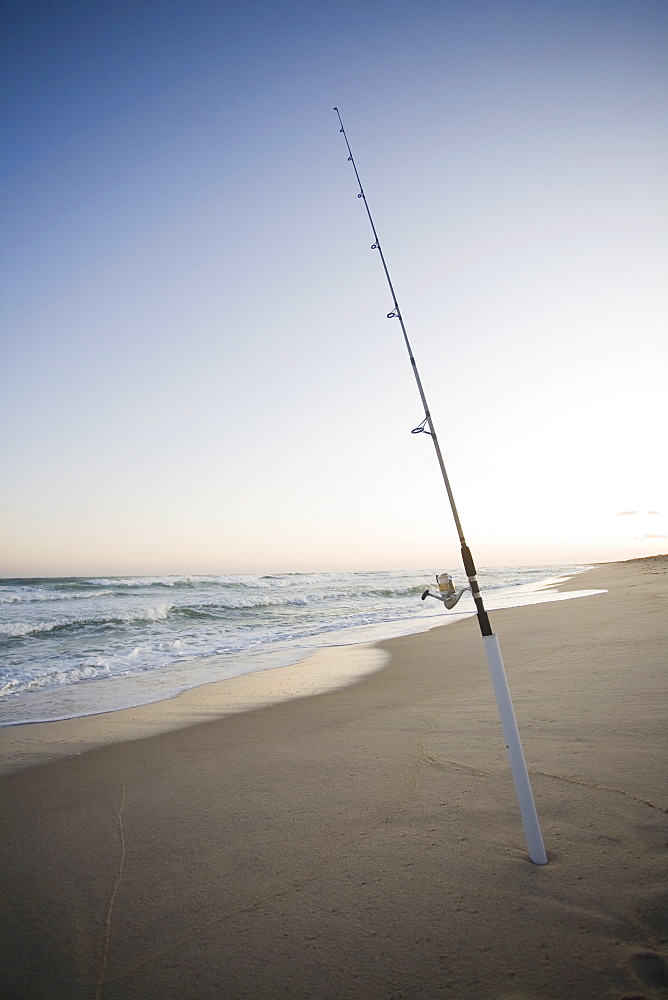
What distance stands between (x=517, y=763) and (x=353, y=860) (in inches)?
38.9

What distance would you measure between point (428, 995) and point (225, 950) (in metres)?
0.82

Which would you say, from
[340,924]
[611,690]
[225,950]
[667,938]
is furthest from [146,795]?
[611,690]

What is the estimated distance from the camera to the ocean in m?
8.09

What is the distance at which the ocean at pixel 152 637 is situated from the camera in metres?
8.09

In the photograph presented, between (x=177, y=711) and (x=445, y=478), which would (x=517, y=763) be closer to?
(x=445, y=478)

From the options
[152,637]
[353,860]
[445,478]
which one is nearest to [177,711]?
[353,860]

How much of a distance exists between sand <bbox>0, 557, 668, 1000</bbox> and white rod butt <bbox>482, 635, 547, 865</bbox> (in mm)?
101

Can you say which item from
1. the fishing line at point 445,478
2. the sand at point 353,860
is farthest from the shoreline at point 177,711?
the fishing line at point 445,478

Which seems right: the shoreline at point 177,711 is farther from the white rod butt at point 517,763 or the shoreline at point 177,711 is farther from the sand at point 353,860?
the white rod butt at point 517,763

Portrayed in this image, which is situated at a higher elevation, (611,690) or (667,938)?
(667,938)

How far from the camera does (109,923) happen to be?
2.29 m

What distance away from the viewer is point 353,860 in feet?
8.18

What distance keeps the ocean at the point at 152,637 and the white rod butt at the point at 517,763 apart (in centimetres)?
603

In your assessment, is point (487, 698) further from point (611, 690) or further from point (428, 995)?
point (428, 995)
